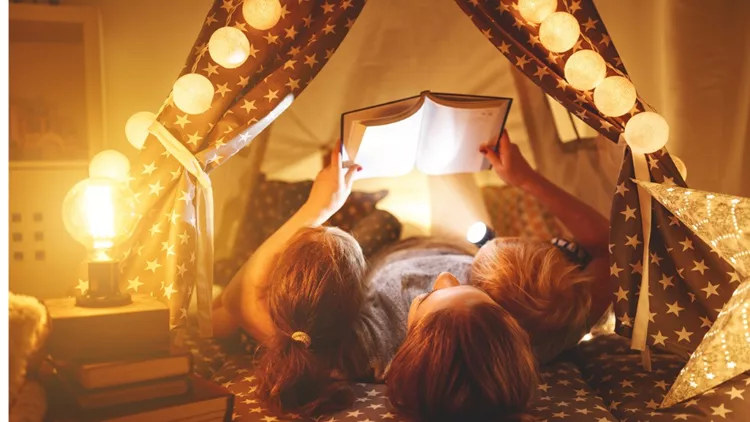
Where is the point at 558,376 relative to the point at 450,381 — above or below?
below

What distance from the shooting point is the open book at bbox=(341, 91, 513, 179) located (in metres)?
1.89

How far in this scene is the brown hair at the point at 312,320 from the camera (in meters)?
1.58

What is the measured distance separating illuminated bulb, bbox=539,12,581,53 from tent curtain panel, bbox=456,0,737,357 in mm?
78

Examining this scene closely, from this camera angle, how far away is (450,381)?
4.47 ft

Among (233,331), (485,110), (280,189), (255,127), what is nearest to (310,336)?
(233,331)

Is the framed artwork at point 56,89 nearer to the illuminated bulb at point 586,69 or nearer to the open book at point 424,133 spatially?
the open book at point 424,133

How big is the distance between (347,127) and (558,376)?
93 cm

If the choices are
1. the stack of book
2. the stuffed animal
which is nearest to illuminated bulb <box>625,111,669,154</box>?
the stack of book

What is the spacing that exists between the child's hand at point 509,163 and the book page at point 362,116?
1.25 feet

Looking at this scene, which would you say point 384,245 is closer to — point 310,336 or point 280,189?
point 280,189

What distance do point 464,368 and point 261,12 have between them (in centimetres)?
98

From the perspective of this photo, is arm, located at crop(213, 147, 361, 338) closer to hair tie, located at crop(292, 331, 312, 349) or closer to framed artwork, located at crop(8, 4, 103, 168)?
hair tie, located at crop(292, 331, 312, 349)

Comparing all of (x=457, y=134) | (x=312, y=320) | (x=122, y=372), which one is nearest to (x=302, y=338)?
(x=312, y=320)

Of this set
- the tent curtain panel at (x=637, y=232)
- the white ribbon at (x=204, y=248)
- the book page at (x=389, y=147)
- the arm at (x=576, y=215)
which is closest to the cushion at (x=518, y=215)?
the arm at (x=576, y=215)
